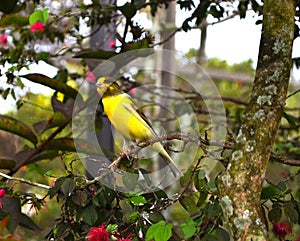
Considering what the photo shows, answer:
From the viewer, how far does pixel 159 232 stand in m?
0.83

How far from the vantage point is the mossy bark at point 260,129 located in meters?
0.80

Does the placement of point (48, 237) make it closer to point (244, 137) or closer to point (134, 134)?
point (134, 134)

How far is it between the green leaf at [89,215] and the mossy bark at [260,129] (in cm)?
28

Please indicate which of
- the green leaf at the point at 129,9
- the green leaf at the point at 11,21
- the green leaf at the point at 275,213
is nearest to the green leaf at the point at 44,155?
the green leaf at the point at 11,21

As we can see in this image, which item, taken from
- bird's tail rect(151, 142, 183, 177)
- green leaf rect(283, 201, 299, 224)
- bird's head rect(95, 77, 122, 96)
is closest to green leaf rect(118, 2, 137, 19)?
bird's head rect(95, 77, 122, 96)

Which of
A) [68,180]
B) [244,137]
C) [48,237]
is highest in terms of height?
[244,137]

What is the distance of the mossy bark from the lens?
80 cm

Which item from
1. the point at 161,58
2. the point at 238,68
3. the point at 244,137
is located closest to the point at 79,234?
the point at 244,137

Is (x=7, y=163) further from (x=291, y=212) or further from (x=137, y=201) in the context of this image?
(x=291, y=212)

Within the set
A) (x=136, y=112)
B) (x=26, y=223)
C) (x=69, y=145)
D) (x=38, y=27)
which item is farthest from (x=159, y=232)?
(x=38, y=27)

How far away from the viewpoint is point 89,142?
155 cm

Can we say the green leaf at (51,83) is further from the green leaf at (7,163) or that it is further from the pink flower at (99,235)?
the pink flower at (99,235)

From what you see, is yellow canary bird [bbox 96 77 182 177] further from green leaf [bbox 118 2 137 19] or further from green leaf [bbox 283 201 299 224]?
green leaf [bbox 283 201 299 224]

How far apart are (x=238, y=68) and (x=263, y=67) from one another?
A: 116 inches
